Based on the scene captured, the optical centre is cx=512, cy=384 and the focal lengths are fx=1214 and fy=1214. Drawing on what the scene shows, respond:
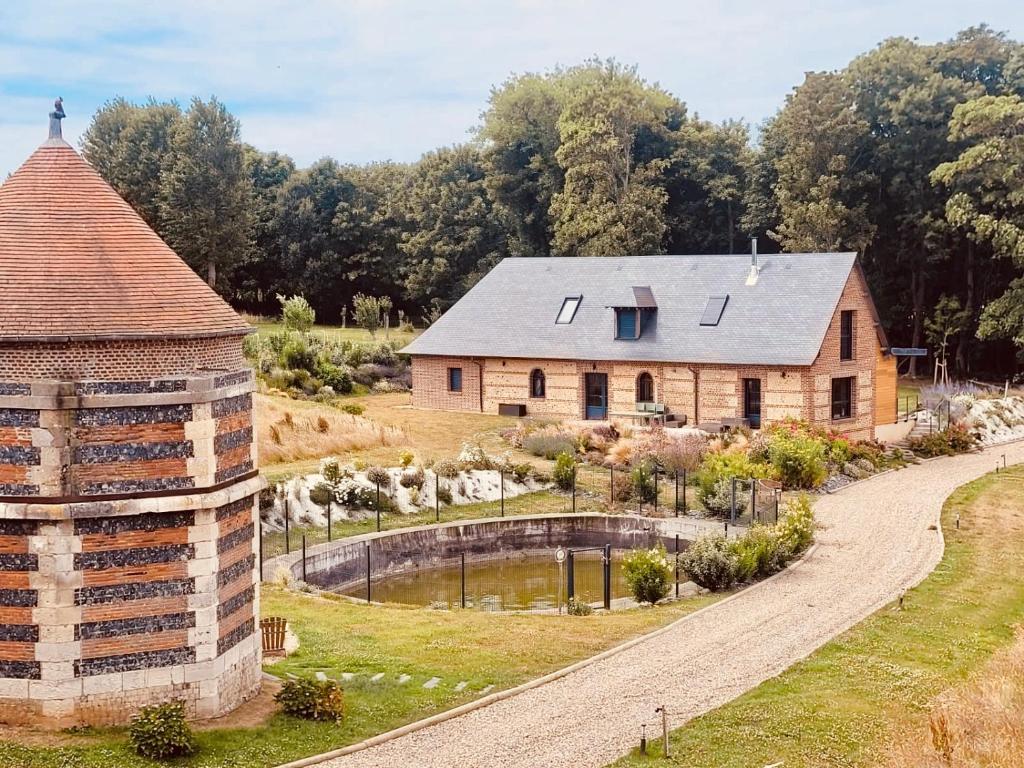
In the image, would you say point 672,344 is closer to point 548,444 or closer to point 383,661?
point 548,444

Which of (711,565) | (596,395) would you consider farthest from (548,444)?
(711,565)

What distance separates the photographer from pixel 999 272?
5519 cm

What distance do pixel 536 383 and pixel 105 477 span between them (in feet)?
94.9

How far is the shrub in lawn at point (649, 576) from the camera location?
2148 centimetres

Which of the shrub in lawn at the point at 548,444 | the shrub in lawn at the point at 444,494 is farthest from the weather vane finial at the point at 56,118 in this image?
the shrub in lawn at the point at 548,444

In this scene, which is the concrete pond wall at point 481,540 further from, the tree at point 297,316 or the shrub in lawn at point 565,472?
the tree at point 297,316

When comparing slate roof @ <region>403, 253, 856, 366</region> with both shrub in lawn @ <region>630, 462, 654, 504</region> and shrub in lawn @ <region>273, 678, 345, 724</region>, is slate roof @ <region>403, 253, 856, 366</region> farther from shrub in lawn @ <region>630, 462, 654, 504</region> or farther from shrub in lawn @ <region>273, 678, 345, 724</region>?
shrub in lawn @ <region>273, 678, 345, 724</region>

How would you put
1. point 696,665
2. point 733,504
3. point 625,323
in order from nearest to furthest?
point 696,665 < point 733,504 < point 625,323

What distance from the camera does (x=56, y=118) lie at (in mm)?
14805

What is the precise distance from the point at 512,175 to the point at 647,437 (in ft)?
105

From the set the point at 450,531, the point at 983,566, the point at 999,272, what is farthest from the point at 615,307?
the point at 999,272

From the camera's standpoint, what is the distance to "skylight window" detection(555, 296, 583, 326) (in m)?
42.1

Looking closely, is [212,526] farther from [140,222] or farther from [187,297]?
[140,222]

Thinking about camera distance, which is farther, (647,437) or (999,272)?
(999,272)
